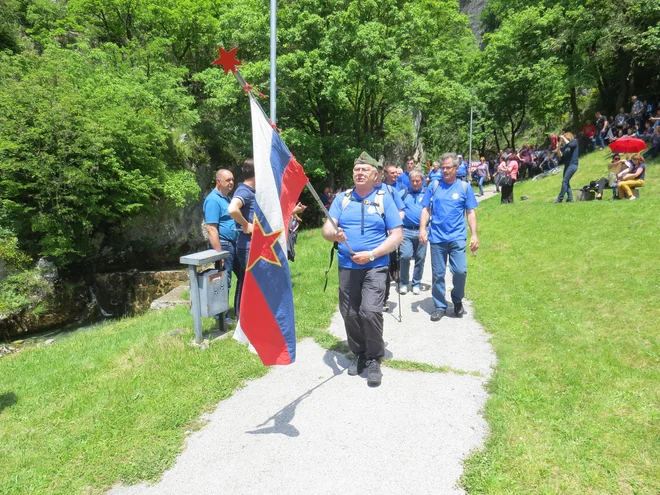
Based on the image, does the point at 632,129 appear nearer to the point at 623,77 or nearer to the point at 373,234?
the point at 623,77

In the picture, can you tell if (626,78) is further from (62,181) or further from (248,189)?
(62,181)

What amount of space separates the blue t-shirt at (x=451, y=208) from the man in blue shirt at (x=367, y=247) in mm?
1878

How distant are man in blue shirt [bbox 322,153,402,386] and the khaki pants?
422 inches

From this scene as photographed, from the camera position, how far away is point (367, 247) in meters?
4.00

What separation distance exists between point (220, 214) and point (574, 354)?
4.53 m

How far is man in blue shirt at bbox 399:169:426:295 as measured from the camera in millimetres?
6953

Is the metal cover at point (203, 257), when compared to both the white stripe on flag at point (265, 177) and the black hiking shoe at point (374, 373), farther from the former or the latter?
the black hiking shoe at point (374, 373)

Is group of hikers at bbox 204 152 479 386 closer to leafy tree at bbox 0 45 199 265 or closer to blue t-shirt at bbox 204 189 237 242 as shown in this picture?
blue t-shirt at bbox 204 189 237 242

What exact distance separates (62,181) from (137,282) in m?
4.27

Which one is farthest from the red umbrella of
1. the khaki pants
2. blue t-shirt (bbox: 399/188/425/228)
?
blue t-shirt (bbox: 399/188/425/228)

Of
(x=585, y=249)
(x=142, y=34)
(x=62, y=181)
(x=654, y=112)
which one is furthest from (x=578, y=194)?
(x=142, y=34)

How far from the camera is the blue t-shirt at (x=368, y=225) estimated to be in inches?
157

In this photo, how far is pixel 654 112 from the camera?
755 inches

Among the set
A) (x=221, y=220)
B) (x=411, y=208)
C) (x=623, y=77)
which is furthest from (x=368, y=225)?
(x=623, y=77)
